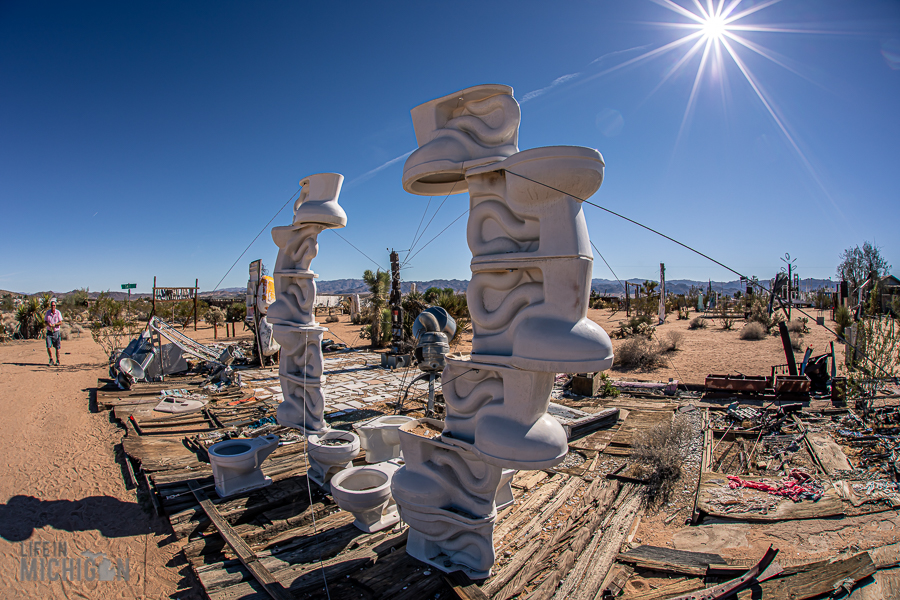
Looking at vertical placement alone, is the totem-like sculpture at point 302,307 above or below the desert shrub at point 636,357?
above

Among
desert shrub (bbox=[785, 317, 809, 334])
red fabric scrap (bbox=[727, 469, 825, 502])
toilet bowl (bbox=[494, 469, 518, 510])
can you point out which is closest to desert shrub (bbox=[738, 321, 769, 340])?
desert shrub (bbox=[785, 317, 809, 334])

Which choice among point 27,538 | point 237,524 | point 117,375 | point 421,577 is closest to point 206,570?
point 237,524

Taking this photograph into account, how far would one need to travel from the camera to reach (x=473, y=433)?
341 cm

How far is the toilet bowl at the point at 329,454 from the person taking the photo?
488 cm

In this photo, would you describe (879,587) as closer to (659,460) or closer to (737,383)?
(659,460)

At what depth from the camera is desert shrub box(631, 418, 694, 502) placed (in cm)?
501

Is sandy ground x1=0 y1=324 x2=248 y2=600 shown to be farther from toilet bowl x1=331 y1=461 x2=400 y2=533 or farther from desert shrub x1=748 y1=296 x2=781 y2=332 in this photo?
desert shrub x1=748 y1=296 x2=781 y2=332

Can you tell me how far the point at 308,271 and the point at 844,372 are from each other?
12.6 meters

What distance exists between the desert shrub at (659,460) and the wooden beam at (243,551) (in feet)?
12.9

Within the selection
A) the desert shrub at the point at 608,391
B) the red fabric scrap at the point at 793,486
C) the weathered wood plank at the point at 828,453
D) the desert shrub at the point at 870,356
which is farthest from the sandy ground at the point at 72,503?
the desert shrub at the point at 608,391

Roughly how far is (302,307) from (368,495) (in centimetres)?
283

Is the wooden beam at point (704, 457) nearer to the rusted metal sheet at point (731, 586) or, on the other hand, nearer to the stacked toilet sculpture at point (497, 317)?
the rusted metal sheet at point (731, 586)

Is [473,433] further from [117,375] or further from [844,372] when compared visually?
[844,372]

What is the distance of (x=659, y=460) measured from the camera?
527 cm
